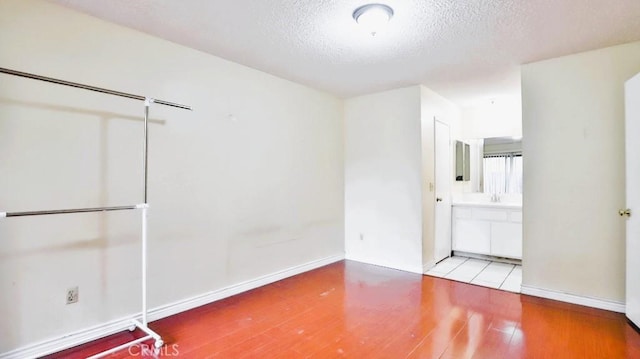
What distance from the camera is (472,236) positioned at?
4758 millimetres

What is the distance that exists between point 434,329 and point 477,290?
1.18 meters

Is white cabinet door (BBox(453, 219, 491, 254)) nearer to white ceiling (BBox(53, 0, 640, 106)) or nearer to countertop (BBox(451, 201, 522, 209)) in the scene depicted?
countertop (BBox(451, 201, 522, 209))

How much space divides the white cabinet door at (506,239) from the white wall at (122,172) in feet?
9.52

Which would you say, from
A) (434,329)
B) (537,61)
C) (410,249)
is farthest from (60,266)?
(537,61)

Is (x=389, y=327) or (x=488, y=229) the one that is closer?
(x=389, y=327)

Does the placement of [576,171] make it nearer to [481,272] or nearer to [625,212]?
[625,212]

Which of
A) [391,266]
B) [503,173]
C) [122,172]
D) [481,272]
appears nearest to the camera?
[122,172]

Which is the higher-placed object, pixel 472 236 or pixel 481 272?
pixel 472 236

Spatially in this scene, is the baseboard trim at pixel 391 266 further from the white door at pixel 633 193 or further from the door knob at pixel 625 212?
the door knob at pixel 625 212

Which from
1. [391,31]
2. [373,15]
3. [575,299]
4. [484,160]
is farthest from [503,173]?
[373,15]

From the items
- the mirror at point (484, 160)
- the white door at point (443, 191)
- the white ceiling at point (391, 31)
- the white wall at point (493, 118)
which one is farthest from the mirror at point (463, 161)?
the white ceiling at point (391, 31)

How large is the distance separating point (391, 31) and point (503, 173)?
3350mm

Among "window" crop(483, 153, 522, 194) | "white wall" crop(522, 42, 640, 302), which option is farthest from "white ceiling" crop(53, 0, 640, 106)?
"window" crop(483, 153, 522, 194)

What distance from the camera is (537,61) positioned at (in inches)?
128
